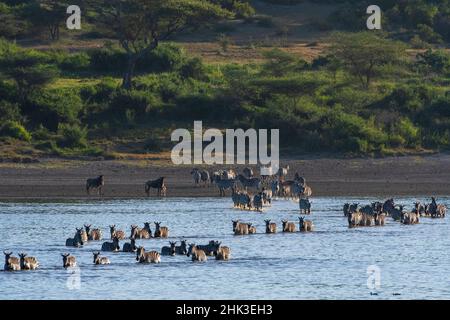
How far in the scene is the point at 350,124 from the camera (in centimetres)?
3831

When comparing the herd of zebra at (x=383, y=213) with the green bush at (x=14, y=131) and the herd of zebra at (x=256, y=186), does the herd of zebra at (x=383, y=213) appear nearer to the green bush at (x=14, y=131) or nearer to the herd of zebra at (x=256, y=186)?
the herd of zebra at (x=256, y=186)

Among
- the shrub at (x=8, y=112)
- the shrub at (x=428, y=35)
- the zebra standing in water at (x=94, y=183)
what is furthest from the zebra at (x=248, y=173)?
the shrub at (x=428, y=35)

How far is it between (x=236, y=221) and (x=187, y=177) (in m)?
9.73

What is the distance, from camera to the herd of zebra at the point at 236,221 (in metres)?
22.0

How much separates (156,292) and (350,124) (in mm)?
19670

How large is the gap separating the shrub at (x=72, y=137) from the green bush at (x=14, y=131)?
97 centimetres

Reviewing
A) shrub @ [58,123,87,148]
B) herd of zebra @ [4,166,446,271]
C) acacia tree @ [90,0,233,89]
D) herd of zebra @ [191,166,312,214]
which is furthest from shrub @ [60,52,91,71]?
herd of zebra @ [4,166,446,271]

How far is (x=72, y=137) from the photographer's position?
37.2 meters

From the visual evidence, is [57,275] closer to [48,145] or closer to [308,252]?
[308,252]

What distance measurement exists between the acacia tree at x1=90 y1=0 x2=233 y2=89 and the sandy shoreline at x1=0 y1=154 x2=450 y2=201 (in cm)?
1051

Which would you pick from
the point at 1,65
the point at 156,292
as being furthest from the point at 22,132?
the point at 156,292

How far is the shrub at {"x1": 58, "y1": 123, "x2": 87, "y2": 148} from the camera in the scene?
37.0 m

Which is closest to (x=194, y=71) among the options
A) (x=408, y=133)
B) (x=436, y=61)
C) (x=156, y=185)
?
(x=436, y=61)

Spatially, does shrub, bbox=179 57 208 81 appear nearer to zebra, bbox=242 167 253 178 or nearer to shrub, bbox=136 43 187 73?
shrub, bbox=136 43 187 73
